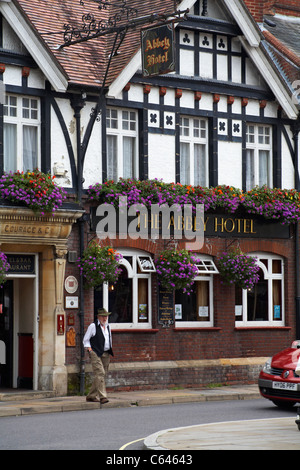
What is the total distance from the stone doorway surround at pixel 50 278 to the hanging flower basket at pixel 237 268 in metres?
4.34

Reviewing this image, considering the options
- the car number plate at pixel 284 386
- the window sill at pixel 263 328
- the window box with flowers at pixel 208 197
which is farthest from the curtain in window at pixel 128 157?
the car number plate at pixel 284 386

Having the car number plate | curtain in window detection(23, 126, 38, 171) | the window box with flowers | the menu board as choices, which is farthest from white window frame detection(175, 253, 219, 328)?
the car number plate

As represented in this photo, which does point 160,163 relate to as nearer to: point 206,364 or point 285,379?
point 206,364

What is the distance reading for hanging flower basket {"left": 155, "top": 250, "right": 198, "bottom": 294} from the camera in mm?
22547

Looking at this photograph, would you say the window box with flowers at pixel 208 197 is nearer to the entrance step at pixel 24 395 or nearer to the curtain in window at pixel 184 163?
the curtain in window at pixel 184 163

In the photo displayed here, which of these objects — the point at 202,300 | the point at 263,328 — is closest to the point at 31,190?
the point at 202,300

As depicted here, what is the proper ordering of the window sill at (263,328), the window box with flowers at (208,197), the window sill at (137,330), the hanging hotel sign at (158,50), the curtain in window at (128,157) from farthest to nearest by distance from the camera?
the window sill at (263,328) < the curtain in window at (128,157) < the window sill at (137,330) < the window box with flowers at (208,197) < the hanging hotel sign at (158,50)

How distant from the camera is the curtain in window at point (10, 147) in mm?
21047

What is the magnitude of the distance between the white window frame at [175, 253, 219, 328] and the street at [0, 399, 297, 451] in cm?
357

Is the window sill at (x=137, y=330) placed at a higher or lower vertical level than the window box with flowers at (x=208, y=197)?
lower

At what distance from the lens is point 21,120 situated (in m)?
21.3

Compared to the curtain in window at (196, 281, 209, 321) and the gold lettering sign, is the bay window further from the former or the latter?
the gold lettering sign

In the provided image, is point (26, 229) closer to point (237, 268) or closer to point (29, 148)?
point (29, 148)

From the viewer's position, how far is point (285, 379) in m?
17.4
